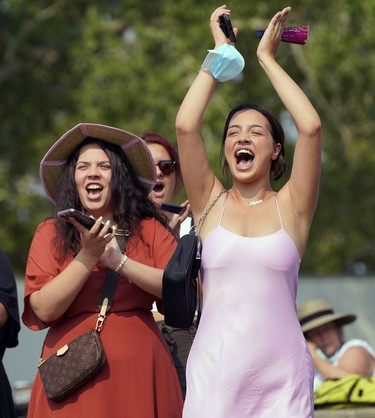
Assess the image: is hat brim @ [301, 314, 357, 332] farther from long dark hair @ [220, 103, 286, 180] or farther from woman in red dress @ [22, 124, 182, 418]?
long dark hair @ [220, 103, 286, 180]

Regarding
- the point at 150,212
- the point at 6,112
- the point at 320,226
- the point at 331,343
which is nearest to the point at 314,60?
the point at 320,226

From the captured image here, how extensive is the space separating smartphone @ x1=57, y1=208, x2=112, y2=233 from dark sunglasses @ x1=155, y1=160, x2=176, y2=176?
1535mm

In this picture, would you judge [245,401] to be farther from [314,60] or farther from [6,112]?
[6,112]

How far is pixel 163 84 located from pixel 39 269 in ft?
46.4

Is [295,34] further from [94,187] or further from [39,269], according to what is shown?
[39,269]

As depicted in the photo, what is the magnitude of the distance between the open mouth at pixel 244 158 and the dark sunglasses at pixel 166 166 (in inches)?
62.4

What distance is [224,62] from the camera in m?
5.07

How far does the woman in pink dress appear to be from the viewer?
15.6 feet

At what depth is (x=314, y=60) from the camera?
19547mm

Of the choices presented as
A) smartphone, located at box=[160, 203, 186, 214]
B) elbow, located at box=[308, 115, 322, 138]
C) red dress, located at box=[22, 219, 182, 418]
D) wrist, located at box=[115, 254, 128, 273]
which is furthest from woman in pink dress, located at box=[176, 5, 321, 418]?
smartphone, located at box=[160, 203, 186, 214]

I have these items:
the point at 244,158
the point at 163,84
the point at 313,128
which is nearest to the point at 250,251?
the point at 244,158

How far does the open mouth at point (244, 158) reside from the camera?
16.4 ft

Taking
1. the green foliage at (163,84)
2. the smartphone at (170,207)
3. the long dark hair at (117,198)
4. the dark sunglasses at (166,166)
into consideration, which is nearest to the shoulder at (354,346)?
the dark sunglasses at (166,166)

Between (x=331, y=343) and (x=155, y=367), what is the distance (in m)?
3.99
